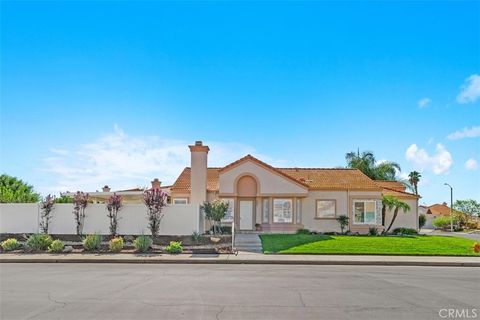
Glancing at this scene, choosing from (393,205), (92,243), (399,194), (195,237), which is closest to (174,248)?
(195,237)

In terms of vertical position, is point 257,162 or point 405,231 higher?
point 257,162

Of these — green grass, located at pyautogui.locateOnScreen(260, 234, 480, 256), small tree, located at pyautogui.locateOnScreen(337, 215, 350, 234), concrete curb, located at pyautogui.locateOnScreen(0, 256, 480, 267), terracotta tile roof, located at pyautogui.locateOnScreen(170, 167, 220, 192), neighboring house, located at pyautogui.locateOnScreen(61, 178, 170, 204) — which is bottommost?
concrete curb, located at pyautogui.locateOnScreen(0, 256, 480, 267)

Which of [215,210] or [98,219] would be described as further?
[215,210]

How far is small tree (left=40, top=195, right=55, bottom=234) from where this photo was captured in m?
25.8

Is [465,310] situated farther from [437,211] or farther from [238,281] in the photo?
[437,211]

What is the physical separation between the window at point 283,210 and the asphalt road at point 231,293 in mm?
15657

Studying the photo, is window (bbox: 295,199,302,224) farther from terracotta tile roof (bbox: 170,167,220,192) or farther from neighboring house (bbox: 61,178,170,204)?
neighboring house (bbox: 61,178,170,204)

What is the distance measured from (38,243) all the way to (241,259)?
34.1 feet

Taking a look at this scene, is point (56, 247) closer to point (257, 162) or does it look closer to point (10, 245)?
point (10, 245)

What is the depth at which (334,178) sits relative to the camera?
3631cm

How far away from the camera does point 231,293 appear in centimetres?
1166

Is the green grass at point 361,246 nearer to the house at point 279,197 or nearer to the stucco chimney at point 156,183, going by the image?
the house at point 279,197

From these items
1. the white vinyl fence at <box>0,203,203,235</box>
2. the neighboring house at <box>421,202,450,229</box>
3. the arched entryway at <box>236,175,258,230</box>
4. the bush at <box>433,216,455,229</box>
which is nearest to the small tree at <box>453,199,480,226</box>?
the bush at <box>433,216,455,229</box>

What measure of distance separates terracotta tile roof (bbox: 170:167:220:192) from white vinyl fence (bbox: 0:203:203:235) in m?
7.88
